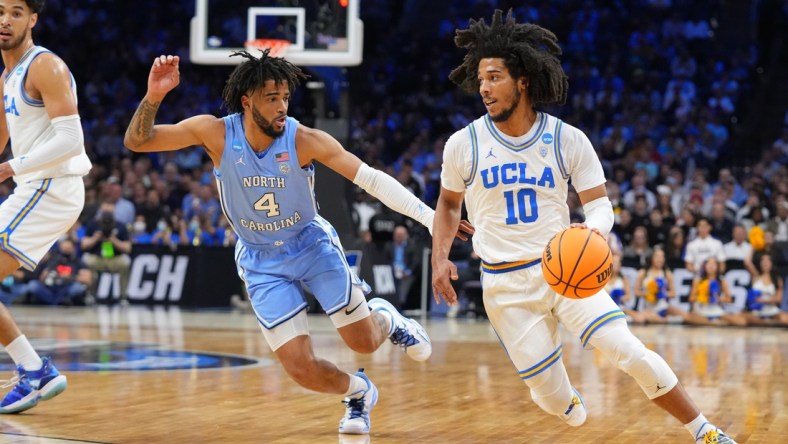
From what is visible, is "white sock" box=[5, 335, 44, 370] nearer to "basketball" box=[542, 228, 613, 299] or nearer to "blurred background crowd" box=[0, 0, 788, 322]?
"basketball" box=[542, 228, 613, 299]

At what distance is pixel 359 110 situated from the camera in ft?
Result: 76.7

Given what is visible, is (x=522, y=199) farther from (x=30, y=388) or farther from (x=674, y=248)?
(x=674, y=248)

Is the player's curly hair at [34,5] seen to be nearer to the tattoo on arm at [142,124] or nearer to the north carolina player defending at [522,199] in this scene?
the tattoo on arm at [142,124]

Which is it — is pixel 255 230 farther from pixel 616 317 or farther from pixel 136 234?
pixel 136 234

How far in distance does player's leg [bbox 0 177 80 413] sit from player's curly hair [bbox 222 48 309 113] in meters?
1.30

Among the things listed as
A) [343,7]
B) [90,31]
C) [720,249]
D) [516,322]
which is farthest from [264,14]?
[90,31]

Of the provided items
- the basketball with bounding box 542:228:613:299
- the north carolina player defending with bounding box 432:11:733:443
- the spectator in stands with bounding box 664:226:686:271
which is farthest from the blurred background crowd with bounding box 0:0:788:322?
the basketball with bounding box 542:228:613:299

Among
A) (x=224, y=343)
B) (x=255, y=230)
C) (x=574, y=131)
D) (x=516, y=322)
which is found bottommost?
(x=224, y=343)

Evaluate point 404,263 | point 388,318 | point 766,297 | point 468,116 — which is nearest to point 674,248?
point 766,297

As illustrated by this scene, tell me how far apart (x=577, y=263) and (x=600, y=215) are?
49 cm

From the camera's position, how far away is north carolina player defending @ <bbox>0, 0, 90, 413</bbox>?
6.28 meters

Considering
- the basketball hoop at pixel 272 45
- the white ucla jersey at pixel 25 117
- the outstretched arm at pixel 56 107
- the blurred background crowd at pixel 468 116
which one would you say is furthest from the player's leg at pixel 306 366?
the blurred background crowd at pixel 468 116

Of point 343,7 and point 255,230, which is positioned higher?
point 343,7

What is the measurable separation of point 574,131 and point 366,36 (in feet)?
66.4
